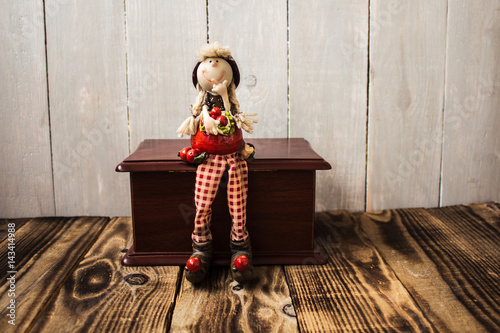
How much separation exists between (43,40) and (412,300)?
1211mm

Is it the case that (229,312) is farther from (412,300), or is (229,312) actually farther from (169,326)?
(412,300)

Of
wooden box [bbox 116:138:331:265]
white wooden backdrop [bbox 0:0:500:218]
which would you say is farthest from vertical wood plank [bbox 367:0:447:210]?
wooden box [bbox 116:138:331:265]

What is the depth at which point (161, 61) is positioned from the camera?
4.29ft

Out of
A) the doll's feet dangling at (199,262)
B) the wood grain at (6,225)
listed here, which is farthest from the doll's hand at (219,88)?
the wood grain at (6,225)

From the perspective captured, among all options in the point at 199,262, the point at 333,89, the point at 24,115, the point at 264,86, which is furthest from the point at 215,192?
the point at 24,115

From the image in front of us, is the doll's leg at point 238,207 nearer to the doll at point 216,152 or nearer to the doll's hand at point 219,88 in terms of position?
the doll at point 216,152

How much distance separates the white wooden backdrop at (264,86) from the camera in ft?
4.23

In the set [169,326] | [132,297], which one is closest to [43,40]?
[132,297]

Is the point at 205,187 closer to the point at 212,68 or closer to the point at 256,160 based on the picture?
the point at 256,160

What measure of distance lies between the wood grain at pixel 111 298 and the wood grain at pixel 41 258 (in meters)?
0.03

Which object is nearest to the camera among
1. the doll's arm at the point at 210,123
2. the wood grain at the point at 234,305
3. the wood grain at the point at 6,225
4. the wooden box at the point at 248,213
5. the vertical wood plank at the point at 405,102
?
the wood grain at the point at 234,305

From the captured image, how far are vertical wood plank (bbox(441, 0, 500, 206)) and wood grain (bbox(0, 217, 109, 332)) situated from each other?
1141 millimetres

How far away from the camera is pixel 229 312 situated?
2.71 ft

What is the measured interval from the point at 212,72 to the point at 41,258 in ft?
2.05
